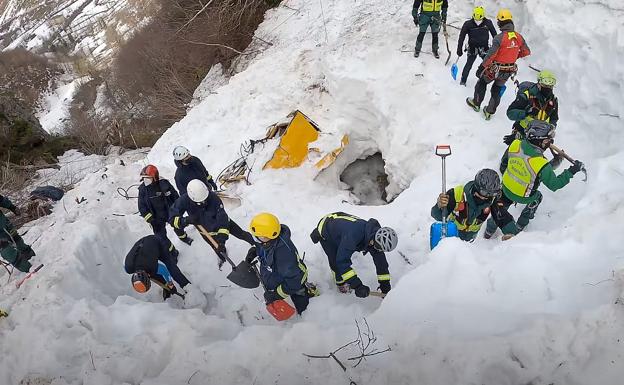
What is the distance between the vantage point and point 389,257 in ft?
18.3

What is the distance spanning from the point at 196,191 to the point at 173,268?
44.6 inches

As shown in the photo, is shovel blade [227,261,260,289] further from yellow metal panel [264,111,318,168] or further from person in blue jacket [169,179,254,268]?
yellow metal panel [264,111,318,168]

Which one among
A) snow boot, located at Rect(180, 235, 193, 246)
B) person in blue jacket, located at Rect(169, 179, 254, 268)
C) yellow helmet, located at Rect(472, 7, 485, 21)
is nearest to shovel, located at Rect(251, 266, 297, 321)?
person in blue jacket, located at Rect(169, 179, 254, 268)

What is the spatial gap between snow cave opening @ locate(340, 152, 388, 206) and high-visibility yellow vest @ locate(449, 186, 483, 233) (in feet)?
11.6

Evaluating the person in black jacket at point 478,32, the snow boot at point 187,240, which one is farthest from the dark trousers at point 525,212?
the snow boot at point 187,240

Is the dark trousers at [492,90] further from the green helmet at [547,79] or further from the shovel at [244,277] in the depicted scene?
the shovel at [244,277]

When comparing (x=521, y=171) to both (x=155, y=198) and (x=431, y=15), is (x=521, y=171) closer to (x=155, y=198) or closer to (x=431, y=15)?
(x=431, y=15)

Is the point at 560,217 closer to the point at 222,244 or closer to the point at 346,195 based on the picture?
the point at 346,195

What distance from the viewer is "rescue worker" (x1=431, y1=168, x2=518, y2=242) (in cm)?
430

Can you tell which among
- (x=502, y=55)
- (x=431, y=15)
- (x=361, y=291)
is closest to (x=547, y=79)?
(x=502, y=55)

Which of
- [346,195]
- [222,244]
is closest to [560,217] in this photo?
[346,195]

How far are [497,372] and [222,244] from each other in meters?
3.78

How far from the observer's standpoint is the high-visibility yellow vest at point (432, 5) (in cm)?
768

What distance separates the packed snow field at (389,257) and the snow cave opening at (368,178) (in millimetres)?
479
